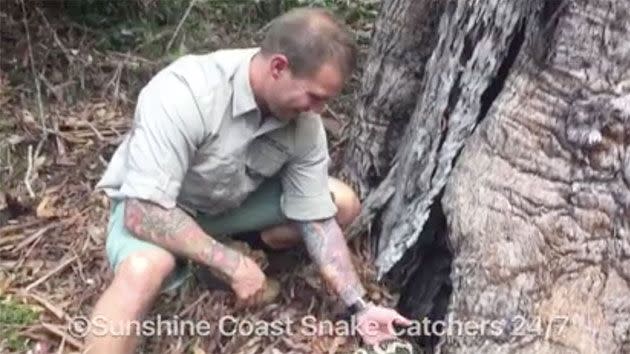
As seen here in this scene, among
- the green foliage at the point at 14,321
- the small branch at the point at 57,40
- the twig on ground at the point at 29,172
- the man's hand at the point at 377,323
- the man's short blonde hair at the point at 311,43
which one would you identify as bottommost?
the green foliage at the point at 14,321

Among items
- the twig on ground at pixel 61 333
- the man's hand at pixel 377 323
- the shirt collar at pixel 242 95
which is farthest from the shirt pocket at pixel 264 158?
the twig on ground at pixel 61 333

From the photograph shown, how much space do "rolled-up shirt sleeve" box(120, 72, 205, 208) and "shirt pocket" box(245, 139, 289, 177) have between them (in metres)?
0.20

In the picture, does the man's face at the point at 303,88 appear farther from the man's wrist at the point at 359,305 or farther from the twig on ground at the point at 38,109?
the twig on ground at the point at 38,109

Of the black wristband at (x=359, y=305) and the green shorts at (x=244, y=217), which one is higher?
the green shorts at (x=244, y=217)

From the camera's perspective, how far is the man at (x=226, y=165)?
333 centimetres

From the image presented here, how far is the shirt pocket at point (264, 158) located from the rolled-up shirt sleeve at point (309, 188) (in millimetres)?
45

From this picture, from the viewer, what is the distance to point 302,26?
3.32 m

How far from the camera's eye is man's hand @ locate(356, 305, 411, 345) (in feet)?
11.8

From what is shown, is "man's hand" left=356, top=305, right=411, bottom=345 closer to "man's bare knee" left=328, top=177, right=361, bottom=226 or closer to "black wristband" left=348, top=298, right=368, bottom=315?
"black wristband" left=348, top=298, right=368, bottom=315

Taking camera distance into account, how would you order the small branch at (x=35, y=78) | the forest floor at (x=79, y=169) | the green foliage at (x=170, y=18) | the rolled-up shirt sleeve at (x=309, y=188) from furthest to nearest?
the green foliage at (x=170, y=18), the small branch at (x=35, y=78), the forest floor at (x=79, y=169), the rolled-up shirt sleeve at (x=309, y=188)

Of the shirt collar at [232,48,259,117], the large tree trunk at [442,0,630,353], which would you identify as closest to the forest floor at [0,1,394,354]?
the large tree trunk at [442,0,630,353]

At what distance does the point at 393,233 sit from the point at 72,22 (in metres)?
2.05

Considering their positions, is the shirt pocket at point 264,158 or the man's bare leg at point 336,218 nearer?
the shirt pocket at point 264,158

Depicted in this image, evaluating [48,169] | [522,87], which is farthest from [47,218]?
[522,87]
